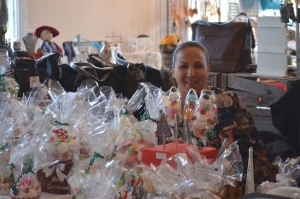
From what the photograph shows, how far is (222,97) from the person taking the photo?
8.01 feet

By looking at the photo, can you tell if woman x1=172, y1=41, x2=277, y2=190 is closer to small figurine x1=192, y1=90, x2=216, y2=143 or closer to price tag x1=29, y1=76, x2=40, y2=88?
small figurine x1=192, y1=90, x2=216, y2=143

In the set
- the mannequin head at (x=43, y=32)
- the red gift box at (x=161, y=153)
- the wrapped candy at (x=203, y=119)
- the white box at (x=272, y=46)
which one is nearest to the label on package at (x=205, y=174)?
the red gift box at (x=161, y=153)

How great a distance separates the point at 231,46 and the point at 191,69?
1.78 metres

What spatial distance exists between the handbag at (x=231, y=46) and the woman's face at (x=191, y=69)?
66.3 inches

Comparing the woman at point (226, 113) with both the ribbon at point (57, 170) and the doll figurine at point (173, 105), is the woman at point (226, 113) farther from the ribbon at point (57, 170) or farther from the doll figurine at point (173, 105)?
A: the ribbon at point (57, 170)

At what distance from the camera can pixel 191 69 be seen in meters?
2.47

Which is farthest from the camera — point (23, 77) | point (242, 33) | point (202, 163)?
point (242, 33)

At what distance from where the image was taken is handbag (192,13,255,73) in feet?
13.6

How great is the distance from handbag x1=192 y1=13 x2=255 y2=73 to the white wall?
238 centimetres

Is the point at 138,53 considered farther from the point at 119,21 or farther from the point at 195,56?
the point at 195,56

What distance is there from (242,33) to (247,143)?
195 cm

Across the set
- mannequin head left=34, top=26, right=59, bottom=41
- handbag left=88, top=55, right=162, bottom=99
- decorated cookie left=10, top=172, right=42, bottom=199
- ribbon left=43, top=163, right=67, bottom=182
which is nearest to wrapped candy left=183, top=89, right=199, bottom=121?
ribbon left=43, top=163, right=67, bottom=182

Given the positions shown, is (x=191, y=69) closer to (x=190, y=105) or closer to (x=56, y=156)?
(x=190, y=105)

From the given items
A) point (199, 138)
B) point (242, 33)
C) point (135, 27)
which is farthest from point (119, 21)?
point (199, 138)
